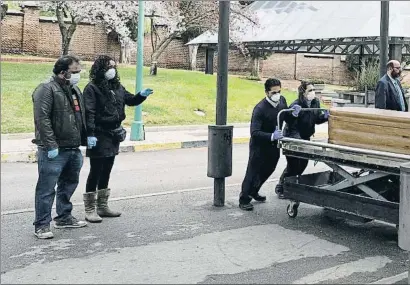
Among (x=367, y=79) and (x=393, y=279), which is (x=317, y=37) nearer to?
(x=367, y=79)

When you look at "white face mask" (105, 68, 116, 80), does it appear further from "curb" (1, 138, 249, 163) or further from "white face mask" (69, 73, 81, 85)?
"curb" (1, 138, 249, 163)

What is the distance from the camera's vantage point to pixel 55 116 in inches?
233

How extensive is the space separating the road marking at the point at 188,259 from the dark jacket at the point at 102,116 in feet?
4.12

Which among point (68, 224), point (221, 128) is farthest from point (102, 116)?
point (221, 128)

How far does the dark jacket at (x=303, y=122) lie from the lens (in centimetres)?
753

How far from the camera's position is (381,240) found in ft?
20.8

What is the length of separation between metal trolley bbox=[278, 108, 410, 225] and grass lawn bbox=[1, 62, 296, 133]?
30.5 feet

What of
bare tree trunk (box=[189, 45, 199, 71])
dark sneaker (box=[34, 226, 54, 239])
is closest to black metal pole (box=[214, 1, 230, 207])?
dark sneaker (box=[34, 226, 54, 239])

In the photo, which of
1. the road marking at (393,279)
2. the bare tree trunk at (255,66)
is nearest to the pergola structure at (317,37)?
the bare tree trunk at (255,66)

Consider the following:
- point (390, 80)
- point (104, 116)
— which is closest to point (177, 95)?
point (390, 80)

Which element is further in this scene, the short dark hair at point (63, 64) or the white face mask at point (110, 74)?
the white face mask at point (110, 74)

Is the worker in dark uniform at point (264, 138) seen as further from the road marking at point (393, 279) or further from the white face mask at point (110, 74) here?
the road marking at point (393, 279)

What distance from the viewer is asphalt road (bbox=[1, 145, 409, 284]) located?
508 cm

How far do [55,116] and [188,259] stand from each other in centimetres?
193
